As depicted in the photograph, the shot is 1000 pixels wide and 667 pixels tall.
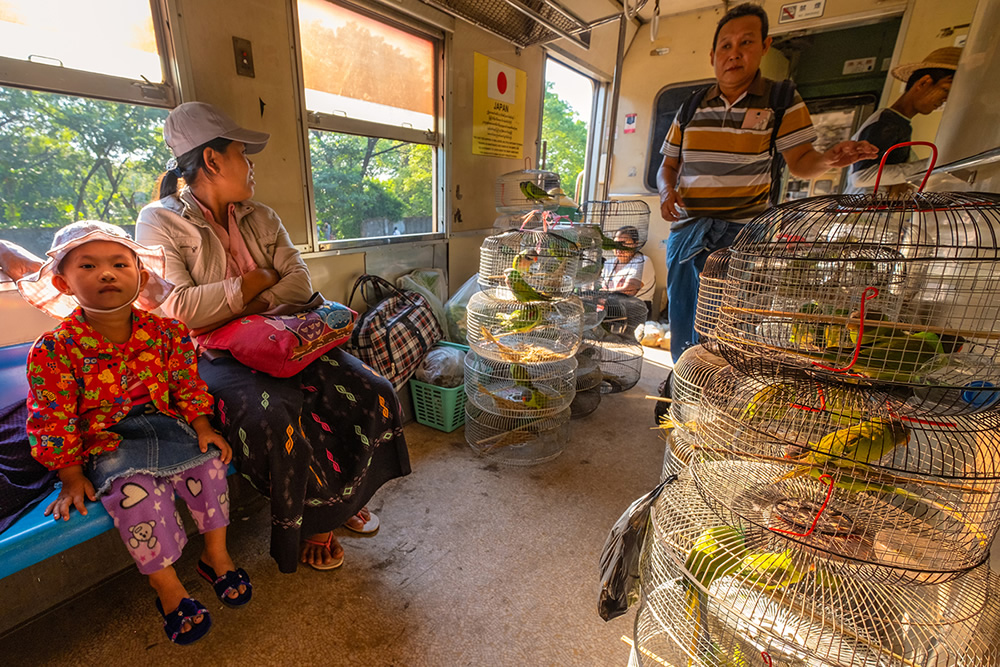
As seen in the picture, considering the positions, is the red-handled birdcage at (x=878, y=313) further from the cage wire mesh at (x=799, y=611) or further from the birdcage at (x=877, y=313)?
the cage wire mesh at (x=799, y=611)

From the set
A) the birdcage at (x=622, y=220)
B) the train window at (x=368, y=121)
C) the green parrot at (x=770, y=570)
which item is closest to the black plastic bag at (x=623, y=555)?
the green parrot at (x=770, y=570)

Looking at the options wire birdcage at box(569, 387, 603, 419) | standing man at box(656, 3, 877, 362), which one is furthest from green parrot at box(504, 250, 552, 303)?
wire birdcage at box(569, 387, 603, 419)

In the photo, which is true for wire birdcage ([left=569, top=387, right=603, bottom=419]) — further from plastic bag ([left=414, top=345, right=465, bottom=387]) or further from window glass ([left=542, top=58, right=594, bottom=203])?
window glass ([left=542, top=58, right=594, bottom=203])

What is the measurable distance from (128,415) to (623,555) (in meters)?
1.40

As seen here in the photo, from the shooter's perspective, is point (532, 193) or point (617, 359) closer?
point (532, 193)

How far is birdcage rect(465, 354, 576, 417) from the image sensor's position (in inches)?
83.5

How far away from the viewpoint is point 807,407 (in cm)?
84

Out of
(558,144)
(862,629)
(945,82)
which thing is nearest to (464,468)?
(862,629)

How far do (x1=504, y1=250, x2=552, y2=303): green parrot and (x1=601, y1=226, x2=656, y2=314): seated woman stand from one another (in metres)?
0.87

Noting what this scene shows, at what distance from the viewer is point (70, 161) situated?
60.2 inches

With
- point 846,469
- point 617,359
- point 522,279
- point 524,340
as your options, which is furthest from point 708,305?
point 617,359

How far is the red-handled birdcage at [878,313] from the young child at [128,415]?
1.42 metres

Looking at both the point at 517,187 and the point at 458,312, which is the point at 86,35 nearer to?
the point at 458,312

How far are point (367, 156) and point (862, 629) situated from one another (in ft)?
8.92
